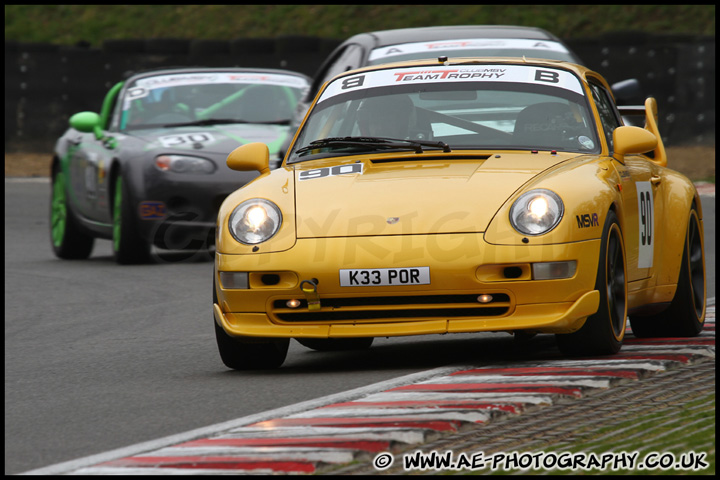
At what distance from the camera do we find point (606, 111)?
7441 millimetres

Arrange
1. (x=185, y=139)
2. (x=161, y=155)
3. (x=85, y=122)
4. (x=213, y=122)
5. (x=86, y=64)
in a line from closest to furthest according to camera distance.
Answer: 1. (x=161, y=155)
2. (x=185, y=139)
3. (x=85, y=122)
4. (x=213, y=122)
5. (x=86, y=64)

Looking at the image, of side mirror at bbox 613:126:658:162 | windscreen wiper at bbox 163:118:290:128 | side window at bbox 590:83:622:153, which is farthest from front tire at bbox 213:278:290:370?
windscreen wiper at bbox 163:118:290:128

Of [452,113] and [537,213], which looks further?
[452,113]

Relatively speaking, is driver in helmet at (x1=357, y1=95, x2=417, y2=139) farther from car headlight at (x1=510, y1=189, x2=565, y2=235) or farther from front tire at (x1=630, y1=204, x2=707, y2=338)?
front tire at (x1=630, y1=204, x2=707, y2=338)

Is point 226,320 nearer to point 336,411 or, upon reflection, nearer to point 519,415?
point 336,411

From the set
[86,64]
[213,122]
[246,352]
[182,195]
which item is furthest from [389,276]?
[86,64]

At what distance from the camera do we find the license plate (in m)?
5.91

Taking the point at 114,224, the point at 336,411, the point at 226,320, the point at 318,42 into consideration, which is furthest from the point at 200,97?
the point at 318,42

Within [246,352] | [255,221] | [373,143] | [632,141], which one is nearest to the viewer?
[255,221]

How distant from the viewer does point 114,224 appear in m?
11.8

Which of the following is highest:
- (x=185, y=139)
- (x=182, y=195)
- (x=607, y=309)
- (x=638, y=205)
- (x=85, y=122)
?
(x=638, y=205)

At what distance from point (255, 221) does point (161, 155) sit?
213 inches

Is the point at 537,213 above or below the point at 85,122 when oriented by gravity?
above

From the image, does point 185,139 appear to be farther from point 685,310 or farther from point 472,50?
point 685,310
